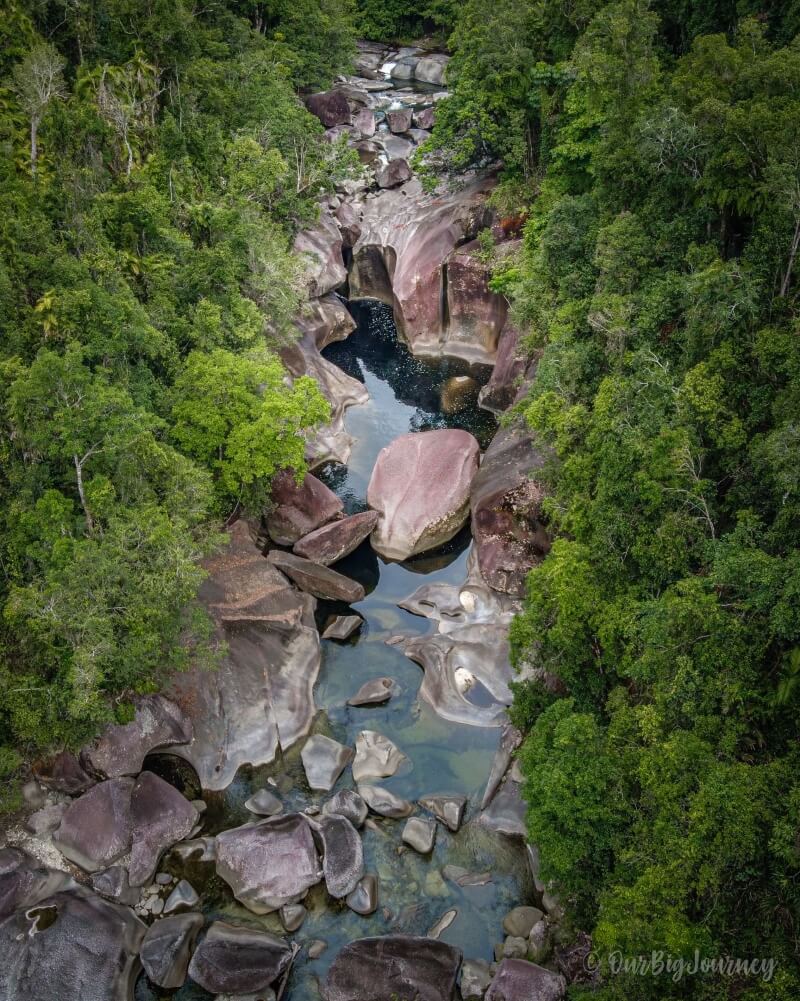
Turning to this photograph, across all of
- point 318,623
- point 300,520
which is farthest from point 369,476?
point 318,623

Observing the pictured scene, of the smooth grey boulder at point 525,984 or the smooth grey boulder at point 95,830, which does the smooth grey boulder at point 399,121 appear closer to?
the smooth grey boulder at point 95,830

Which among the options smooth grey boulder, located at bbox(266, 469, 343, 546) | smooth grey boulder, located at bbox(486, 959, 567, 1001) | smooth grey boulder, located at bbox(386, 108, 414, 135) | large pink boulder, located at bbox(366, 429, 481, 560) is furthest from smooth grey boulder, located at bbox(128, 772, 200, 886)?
smooth grey boulder, located at bbox(386, 108, 414, 135)

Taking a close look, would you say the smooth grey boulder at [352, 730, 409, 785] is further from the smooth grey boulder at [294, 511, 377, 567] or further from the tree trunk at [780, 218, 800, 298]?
the tree trunk at [780, 218, 800, 298]

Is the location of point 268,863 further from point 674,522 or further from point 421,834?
point 674,522

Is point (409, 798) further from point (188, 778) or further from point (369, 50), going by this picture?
point (369, 50)

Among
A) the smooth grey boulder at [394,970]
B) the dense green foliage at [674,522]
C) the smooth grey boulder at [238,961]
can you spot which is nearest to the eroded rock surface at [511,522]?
the dense green foliage at [674,522]

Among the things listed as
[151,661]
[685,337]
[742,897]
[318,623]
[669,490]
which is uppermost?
[685,337]
